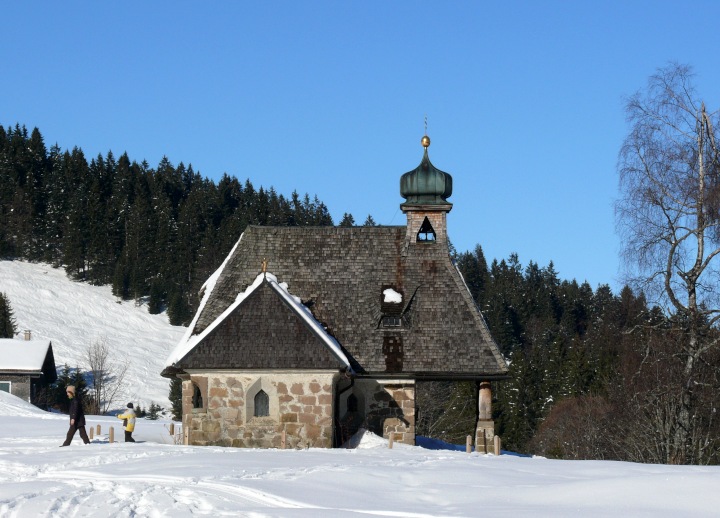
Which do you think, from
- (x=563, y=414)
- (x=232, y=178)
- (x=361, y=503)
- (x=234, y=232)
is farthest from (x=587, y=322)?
(x=361, y=503)

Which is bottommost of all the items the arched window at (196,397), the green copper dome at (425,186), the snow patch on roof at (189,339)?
the arched window at (196,397)

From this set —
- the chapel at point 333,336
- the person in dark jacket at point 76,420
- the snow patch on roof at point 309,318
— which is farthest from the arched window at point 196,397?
the person in dark jacket at point 76,420

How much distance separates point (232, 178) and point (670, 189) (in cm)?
11266

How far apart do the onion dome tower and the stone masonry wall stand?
6.21 m

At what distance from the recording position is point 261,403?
27.5 meters

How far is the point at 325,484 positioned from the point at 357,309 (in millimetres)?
11893

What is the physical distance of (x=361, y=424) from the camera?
95.6ft

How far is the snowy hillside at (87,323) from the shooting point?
81.4 meters

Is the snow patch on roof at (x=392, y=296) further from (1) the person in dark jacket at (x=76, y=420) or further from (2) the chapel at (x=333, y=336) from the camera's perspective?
(1) the person in dark jacket at (x=76, y=420)

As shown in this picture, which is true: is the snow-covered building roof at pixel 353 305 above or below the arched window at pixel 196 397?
above

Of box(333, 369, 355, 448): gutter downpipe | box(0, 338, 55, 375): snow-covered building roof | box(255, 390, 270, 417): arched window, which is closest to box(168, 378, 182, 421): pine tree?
box(0, 338, 55, 375): snow-covered building roof

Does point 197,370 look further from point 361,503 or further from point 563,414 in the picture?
point 563,414

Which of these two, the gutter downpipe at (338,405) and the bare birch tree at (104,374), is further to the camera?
the bare birch tree at (104,374)

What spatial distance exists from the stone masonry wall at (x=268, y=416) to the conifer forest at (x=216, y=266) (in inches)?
850
